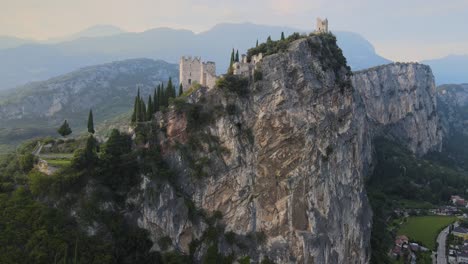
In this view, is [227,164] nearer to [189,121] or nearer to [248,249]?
[189,121]

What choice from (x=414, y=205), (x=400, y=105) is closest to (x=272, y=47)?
(x=414, y=205)

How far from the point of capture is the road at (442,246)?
8531 centimetres

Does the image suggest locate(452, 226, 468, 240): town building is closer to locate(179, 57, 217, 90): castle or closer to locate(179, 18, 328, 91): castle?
locate(179, 18, 328, 91): castle

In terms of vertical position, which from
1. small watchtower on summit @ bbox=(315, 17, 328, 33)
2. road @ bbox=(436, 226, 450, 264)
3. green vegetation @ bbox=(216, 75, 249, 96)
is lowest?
road @ bbox=(436, 226, 450, 264)

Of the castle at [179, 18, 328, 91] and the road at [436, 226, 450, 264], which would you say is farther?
the road at [436, 226, 450, 264]

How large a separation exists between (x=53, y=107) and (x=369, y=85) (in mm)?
138949

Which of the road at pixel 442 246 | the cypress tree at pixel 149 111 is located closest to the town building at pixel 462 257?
the road at pixel 442 246

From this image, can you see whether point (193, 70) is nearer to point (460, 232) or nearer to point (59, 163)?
Result: point (59, 163)

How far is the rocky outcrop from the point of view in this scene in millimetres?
166875

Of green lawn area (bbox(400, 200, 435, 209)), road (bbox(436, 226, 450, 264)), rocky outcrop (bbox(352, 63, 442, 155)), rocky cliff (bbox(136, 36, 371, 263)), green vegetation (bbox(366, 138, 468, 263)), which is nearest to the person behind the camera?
rocky cliff (bbox(136, 36, 371, 263))

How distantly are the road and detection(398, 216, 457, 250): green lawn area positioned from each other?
972mm

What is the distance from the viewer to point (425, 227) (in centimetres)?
10475

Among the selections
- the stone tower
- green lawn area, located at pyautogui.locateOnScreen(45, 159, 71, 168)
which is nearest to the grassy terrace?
green lawn area, located at pyautogui.locateOnScreen(45, 159, 71, 168)

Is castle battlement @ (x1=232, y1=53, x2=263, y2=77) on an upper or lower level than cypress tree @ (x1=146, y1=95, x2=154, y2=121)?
upper
